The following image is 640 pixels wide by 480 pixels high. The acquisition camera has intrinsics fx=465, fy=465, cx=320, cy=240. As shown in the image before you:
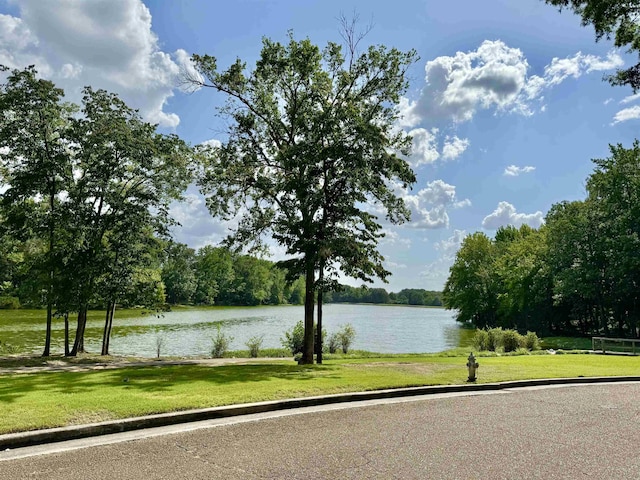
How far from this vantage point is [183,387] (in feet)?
31.6

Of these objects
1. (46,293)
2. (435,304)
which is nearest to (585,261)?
(46,293)

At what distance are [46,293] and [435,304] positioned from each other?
562 ft

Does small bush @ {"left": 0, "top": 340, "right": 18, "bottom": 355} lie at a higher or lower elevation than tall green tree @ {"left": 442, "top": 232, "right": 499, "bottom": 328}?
lower

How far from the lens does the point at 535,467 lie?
5199mm

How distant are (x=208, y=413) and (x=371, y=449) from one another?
295 centimetres

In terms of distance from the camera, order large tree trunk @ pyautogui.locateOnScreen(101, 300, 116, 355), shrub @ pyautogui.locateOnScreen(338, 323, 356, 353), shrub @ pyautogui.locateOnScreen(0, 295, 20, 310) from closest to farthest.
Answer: large tree trunk @ pyautogui.locateOnScreen(101, 300, 116, 355) → shrub @ pyautogui.locateOnScreen(338, 323, 356, 353) → shrub @ pyautogui.locateOnScreen(0, 295, 20, 310)

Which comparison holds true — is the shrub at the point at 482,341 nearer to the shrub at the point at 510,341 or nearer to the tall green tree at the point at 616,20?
the shrub at the point at 510,341

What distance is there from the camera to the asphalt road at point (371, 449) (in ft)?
16.4

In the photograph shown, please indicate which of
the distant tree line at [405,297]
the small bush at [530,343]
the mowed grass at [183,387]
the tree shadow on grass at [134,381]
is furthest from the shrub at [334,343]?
the distant tree line at [405,297]

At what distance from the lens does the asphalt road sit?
16.4 feet

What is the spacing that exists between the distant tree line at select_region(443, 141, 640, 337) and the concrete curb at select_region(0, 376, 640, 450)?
1248 inches

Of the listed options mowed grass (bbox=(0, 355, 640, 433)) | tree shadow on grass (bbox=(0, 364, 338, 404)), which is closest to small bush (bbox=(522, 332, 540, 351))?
mowed grass (bbox=(0, 355, 640, 433))

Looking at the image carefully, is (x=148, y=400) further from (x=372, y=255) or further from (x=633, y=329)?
(x=633, y=329)

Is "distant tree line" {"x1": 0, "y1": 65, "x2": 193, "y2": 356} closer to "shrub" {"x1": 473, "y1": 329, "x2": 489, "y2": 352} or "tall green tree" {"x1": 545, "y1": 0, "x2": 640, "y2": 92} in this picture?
"tall green tree" {"x1": 545, "y1": 0, "x2": 640, "y2": 92}
